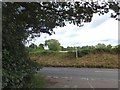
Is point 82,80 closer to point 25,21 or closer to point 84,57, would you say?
point 25,21

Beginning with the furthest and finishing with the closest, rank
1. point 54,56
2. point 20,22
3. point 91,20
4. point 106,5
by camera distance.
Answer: point 54,56 < point 91,20 < point 106,5 < point 20,22

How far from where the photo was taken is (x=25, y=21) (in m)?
12.1

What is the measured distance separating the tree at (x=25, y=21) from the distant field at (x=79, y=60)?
16.5 meters

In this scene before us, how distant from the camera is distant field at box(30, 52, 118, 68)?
32.1m

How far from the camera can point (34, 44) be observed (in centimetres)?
1438

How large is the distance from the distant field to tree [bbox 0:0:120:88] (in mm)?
16548

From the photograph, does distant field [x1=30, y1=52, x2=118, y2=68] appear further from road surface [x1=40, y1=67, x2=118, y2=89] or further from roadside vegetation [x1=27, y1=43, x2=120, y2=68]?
road surface [x1=40, y1=67, x2=118, y2=89]

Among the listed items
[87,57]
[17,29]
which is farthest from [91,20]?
[87,57]

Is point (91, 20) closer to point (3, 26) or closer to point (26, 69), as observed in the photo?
point (26, 69)

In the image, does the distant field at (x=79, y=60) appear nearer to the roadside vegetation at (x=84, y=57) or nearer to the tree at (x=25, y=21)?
the roadside vegetation at (x=84, y=57)

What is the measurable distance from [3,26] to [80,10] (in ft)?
16.9

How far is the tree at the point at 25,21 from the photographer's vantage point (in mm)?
8719

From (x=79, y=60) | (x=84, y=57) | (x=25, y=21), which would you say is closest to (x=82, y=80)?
(x=25, y=21)

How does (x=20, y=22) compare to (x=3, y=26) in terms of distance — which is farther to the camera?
(x=20, y=22)
